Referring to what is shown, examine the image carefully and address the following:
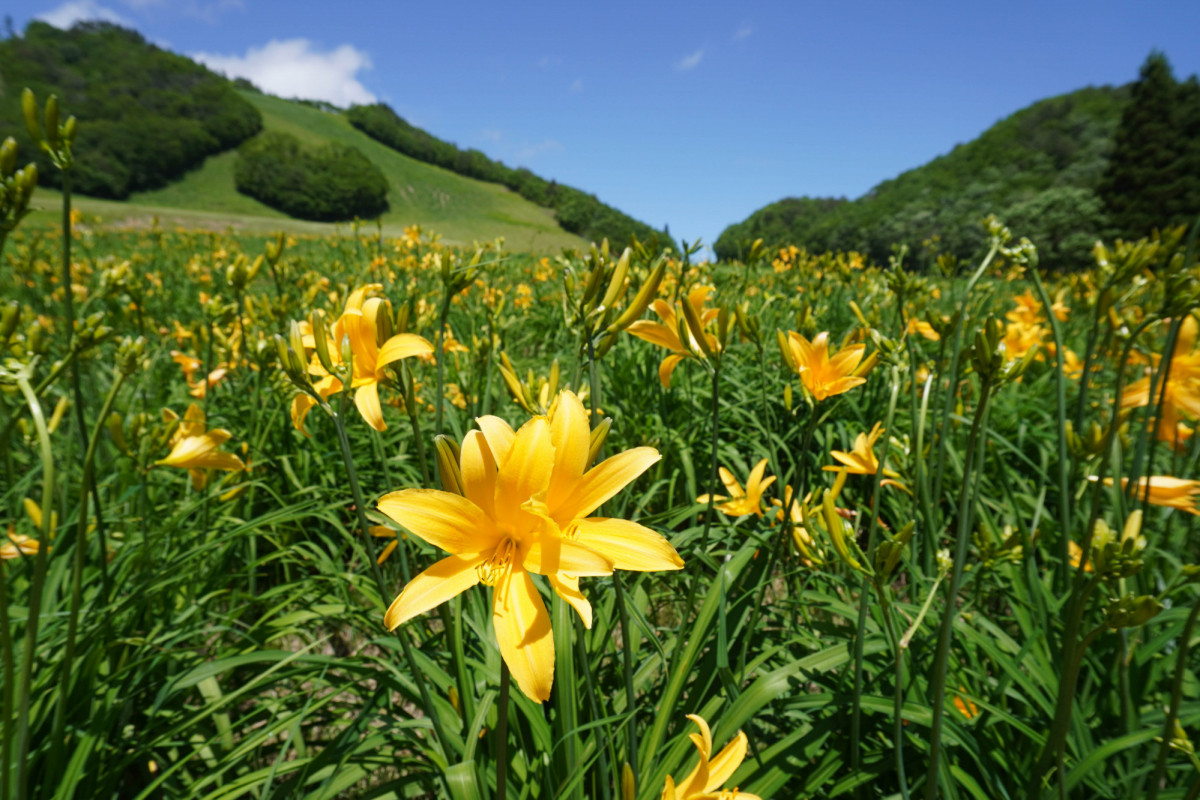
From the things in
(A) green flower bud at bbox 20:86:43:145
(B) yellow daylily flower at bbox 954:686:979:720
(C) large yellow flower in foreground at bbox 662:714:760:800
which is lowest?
(B) yellow daylily flower at bbox 954:686:979:720

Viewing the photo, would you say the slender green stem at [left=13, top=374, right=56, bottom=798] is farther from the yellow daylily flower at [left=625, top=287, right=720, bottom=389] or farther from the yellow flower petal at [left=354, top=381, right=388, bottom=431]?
the yellow daylily flower at [left=625, top=287, right=720, bottom=389]

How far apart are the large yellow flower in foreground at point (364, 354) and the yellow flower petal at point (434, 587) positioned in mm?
359

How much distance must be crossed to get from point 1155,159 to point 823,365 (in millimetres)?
42003

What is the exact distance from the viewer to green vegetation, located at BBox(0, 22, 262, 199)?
4938cm

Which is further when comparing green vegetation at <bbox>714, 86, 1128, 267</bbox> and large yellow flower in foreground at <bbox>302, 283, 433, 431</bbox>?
green vegetation at <bbox>714, 86, 1128, 267</bbox>

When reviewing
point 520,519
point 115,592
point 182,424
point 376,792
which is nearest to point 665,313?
point 520,519

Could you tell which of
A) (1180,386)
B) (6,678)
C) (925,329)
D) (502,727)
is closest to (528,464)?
(502,727)

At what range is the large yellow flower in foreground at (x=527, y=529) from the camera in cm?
69

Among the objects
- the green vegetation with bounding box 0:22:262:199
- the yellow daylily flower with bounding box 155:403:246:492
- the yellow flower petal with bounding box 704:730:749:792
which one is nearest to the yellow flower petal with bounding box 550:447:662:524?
the yellow flower petal with bounding box 704:730:749:792

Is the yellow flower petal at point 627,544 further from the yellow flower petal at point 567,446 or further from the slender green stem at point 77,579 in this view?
the slender green stem at point 77,579

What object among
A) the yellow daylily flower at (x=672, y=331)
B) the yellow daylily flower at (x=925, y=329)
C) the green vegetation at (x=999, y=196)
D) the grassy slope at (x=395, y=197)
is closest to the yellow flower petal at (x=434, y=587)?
the yellow daylily flower at (x=672, y=331)

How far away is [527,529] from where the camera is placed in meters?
0.78

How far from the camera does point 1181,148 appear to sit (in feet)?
93.4

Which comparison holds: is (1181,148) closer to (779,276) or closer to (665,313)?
(779,276)
